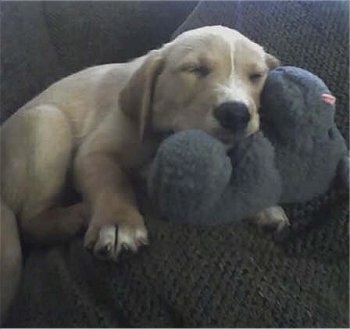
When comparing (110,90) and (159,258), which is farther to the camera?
(110,90)

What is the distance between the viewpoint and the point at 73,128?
1623 mm

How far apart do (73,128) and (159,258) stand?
58cm

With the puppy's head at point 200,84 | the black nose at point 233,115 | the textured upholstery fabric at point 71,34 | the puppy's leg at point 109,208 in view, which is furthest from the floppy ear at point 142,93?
the textured upholstery fabric at point 71,34

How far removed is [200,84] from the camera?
1.37m

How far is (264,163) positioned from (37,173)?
57 centimetres

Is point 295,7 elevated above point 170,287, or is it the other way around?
point 295,7

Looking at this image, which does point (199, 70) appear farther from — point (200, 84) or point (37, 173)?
point (37, 173)

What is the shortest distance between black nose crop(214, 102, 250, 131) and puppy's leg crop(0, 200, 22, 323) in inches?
19.3

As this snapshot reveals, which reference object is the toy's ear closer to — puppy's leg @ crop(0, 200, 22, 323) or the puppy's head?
the puppy's head

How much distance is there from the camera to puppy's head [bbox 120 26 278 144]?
1270 millimetres

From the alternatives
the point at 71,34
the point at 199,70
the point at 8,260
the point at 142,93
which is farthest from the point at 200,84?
the point at 71,34

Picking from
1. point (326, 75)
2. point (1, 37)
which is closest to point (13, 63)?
point (1, 37)

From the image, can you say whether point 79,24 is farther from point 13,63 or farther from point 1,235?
point 1,235

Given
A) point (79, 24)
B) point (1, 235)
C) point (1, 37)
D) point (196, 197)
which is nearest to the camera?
point (196, 197)
